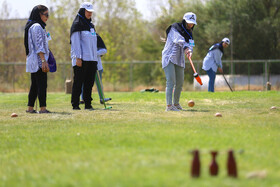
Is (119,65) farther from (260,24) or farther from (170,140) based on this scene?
(170,140)

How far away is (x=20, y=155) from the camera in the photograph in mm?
4992

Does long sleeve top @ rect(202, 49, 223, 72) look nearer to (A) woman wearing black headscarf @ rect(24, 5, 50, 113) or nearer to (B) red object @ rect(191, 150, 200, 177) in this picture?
(A) woman wearing black headscarf @ rect(24, 5, 50, 113)

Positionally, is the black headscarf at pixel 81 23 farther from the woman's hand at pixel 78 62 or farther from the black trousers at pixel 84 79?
the black trousers at pixel 84 79

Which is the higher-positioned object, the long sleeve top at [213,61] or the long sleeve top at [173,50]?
the long sleeve top at [173,50]

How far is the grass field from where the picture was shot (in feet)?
12.2

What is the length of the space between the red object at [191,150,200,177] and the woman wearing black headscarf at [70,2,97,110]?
6.34 meters

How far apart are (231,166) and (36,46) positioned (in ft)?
20.8

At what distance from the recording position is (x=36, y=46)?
9148 mm

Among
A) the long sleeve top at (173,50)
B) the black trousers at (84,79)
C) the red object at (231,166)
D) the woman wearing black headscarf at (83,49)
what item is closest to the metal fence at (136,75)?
the black trousers at (84,79)

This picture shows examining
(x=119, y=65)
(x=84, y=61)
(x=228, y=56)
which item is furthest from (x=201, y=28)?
(x=84, y=61)

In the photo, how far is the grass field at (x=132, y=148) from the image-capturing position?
146 inches

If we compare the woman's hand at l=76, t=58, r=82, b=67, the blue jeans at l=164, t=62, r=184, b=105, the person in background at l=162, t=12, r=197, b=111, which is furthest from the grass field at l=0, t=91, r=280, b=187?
the woman's hand at l=76, t=58, r=82, b=67

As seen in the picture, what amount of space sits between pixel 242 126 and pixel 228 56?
22.8 m

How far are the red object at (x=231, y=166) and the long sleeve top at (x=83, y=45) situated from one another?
21.0ft
